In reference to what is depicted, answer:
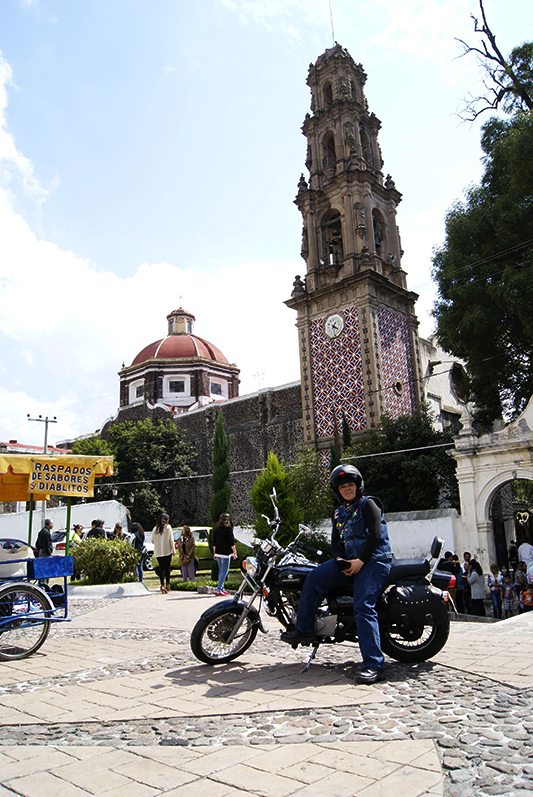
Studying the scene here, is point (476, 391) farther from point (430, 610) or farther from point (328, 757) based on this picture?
point (328, 757)

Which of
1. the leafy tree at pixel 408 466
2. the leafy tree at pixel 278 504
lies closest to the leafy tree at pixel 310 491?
the leafy tree at pixel 408 466

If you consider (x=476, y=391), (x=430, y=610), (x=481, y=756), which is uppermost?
(x=476, y=391)

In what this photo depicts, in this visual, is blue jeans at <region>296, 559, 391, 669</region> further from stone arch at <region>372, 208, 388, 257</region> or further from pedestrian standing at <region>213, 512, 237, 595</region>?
stone arch at <region>372, 208, 388, 257</region>

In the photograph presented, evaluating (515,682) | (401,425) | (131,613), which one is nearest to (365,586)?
(515,682)

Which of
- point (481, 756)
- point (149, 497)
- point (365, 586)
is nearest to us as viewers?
point (481, 756)

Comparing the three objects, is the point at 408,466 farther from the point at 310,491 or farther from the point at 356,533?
the point at 356,533

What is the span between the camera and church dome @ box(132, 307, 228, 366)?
4000 cm

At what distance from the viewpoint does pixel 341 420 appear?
22.6m

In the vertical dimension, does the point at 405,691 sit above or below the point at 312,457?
below

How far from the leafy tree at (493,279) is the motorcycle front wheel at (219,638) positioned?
1195 centimetres

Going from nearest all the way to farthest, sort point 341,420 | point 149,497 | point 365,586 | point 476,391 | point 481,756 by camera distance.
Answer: point 481,756
point 365,586
point 476,391
point 341,420
point 149,497

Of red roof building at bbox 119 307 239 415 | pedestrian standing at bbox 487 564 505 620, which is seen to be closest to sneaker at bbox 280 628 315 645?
pedestrian standing at bbox 487 564 505 620

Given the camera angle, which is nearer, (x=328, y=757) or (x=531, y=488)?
(x=328, y=757)

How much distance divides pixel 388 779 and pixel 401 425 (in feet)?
58.8
